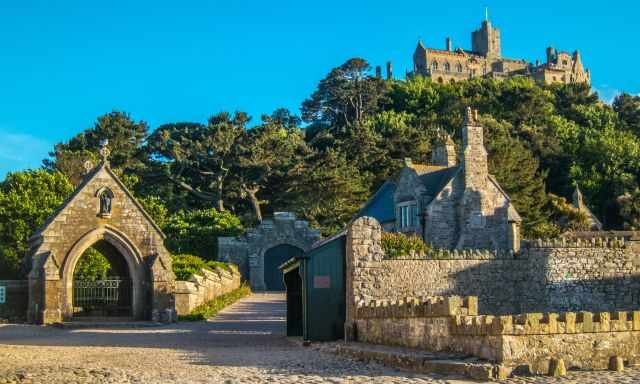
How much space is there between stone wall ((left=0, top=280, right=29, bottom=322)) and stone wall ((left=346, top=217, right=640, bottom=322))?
12187 mm

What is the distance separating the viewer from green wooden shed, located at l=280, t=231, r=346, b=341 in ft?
73.0

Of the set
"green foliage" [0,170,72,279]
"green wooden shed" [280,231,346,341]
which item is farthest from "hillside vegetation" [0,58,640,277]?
"green wooden shed" [280,231,346,341]

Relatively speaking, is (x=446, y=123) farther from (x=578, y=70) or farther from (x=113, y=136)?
(x=578, y=70)

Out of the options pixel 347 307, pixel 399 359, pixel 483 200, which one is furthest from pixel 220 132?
pixel 399 359

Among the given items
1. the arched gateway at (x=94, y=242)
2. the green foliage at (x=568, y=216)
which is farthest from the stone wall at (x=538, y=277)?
the green foliage at (x=568, y=216)

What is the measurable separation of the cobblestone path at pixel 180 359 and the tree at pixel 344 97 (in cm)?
7541

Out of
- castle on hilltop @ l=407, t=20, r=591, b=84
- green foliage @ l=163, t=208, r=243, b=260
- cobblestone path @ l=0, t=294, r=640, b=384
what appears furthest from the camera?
castle on hilltop @ l=407, t=20, r=591, b=84

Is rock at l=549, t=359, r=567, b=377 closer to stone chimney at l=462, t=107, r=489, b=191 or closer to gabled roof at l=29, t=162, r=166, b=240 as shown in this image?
gabled roof at l=29, t=162, r=166, b=240

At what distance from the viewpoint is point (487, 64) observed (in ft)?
492

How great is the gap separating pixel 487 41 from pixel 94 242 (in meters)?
135

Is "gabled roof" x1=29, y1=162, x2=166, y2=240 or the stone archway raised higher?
"gabled roof" x1=29, y1=162, x2=166, y2=240

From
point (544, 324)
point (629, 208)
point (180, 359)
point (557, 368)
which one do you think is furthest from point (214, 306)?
point (629, 208)

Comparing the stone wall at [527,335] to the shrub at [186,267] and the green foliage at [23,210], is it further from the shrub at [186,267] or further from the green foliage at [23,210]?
the green foliage at [23,210]

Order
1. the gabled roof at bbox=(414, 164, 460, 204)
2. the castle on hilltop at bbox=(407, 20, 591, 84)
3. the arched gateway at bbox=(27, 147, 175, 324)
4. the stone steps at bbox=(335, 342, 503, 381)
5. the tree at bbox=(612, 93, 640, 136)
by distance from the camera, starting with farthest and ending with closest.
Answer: the castle on hilltop at bbox=(407, 20, 591, 84)
the tree at bbox=(612, 93, 640, 136)
the gabled roof at bbox=(414, 164, 460, 204)
the arched gateway at bbox=(27, 147, 175, 324)
the stone steps at bbox=(335, 342, 503, 381)
